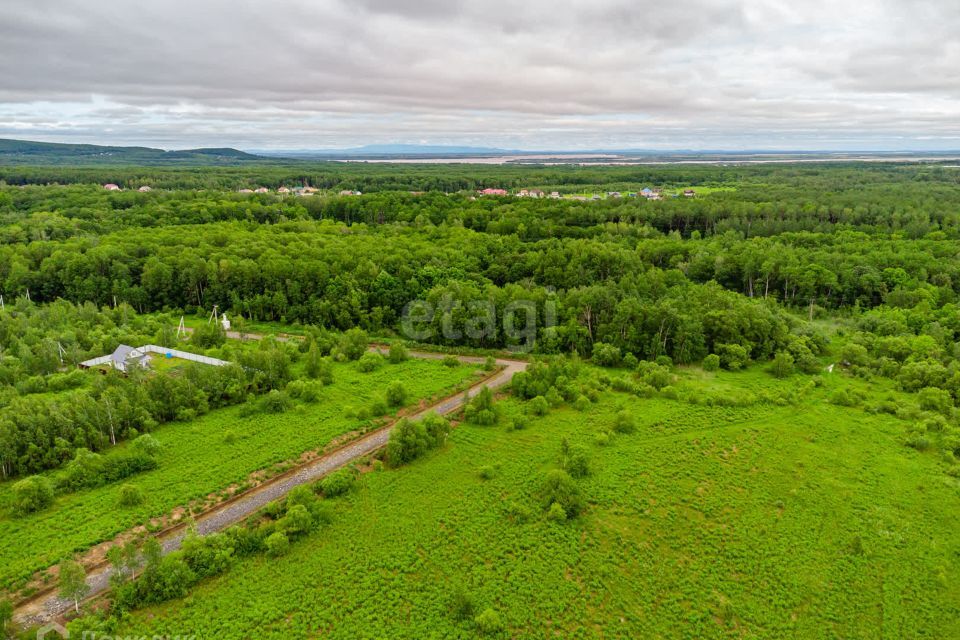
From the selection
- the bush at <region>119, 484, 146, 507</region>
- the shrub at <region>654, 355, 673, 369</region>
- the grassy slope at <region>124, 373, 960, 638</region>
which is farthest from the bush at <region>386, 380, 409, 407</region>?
the shrub at <region>654, 355, 673, 369</region>

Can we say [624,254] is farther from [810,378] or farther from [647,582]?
[647,582]

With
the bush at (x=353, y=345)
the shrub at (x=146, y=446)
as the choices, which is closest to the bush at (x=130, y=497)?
the shrub at (x=146, y=446)

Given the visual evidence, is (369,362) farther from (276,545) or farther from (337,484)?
(276,545)

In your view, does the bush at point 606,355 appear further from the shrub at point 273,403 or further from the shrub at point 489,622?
the shrub at point 489,622

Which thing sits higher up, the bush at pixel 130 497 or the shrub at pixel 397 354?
the shrub at pixel 397 354

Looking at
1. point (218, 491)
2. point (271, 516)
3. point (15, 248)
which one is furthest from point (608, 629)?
point (15, 248)
